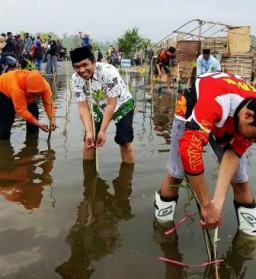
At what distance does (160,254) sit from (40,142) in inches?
154

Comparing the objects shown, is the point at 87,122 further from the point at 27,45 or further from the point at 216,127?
the point at 27,45

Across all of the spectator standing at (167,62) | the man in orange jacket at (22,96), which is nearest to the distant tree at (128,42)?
the spectator standing at (167,62)

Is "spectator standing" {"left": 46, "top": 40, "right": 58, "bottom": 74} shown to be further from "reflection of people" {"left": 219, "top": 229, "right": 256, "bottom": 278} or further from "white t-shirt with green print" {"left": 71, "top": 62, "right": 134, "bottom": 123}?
"reflection of people" {"left": 219, "top": 229, "right": 256, "bottom": 278}

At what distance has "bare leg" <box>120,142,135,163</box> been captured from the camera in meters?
5.27

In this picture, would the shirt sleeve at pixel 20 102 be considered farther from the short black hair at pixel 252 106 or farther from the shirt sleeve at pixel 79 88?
the short black hair at pixel 252 106

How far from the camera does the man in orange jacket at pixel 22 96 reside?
19.3 ft

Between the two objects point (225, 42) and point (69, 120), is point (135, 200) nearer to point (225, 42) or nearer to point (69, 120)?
point (69, 120)

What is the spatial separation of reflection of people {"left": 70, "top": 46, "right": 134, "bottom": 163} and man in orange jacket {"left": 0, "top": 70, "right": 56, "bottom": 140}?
1174 mm

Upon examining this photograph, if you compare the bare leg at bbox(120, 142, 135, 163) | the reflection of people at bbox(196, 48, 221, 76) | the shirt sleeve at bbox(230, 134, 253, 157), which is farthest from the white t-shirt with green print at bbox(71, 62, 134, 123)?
the reflection of people at bbox(196, 48, 221, 76)

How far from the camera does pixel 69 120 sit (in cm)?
854

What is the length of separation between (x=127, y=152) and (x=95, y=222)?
185 centimetres

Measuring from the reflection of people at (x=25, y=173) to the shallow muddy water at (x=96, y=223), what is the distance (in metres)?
0.01

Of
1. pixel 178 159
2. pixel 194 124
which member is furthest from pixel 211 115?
pixel 178 159

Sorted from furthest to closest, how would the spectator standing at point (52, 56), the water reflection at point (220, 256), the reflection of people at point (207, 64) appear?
the spectator standing at point (52, 56), the reflection of people at point (207, 64), the water reflection at point (220, 256)
